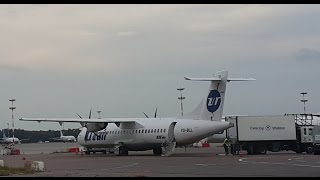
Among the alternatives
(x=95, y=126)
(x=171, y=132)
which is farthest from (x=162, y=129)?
(x=95, y=126)

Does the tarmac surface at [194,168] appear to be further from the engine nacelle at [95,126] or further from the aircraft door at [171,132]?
the engine nacelle at [95,126]

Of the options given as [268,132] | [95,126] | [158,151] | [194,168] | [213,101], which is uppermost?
[213,101]

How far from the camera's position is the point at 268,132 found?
143 ft

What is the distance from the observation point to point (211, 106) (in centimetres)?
4222

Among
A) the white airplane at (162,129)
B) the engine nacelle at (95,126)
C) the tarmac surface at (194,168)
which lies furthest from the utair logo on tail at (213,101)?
the engine nacelle at (95,126)

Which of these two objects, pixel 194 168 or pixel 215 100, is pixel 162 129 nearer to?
pixel 215 100

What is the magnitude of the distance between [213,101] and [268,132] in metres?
5.00

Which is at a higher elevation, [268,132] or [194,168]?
[268,132]

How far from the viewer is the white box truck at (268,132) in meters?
43.4

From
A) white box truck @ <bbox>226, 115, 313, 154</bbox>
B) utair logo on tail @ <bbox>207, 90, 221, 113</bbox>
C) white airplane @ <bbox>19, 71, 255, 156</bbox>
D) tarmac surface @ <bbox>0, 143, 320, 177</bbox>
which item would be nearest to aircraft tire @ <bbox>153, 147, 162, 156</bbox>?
white airplane @ <bbox>19, 71, 255, 156</bbox>

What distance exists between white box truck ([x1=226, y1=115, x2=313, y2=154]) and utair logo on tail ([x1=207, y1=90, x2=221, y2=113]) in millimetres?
2515

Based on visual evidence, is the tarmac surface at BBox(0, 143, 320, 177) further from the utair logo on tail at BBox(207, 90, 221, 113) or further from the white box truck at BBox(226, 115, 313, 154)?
the white box truck at BBox(226, 115, 313, 154)

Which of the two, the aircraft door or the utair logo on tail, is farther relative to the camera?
the aircraft door

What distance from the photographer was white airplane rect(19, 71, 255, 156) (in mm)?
41969
